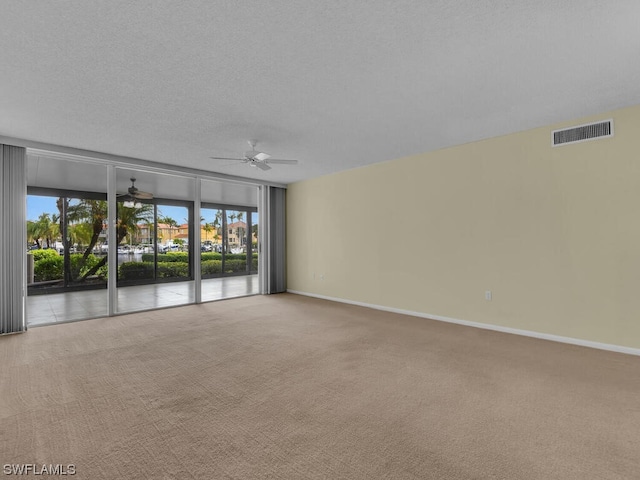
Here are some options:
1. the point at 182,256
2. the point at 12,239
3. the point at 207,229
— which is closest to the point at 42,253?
the point at 12,239

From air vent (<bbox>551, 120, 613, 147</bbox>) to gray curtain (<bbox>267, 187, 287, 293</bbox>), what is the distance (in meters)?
5.48

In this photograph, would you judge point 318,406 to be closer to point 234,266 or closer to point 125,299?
point 125,299

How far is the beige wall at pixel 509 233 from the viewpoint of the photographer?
352 cm

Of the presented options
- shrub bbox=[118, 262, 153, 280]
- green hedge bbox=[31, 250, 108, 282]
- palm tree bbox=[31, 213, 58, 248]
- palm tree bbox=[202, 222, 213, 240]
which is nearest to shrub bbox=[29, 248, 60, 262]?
green hedge bbox=[31, 250, 108, 282]

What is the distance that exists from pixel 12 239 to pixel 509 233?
700 centimetres

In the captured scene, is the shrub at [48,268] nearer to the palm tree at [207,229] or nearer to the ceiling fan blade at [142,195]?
the ceiling fan blade at [142,195]

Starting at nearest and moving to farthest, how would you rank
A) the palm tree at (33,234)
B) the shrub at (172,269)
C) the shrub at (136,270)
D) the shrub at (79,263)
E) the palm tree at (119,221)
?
the palm tree at (33,234) < the palm tree at (119,221) < the shrub at (79,263) < the shrub at (136,270) < the shrub at (172,269)

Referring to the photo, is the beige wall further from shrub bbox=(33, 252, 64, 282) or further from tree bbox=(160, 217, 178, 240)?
shrub bbox=(33, 252, 64, 282)

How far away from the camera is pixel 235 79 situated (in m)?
2.83

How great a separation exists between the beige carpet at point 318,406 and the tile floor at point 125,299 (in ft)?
4.21

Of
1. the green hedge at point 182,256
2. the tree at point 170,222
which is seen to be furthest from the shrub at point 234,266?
the tree at point 170,222

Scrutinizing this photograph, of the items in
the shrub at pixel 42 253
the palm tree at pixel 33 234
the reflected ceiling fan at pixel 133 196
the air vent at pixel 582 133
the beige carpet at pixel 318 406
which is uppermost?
the air vent at pixel 582 133

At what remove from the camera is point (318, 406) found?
2.39 metres

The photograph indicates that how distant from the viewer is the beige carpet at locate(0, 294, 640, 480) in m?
1.80
